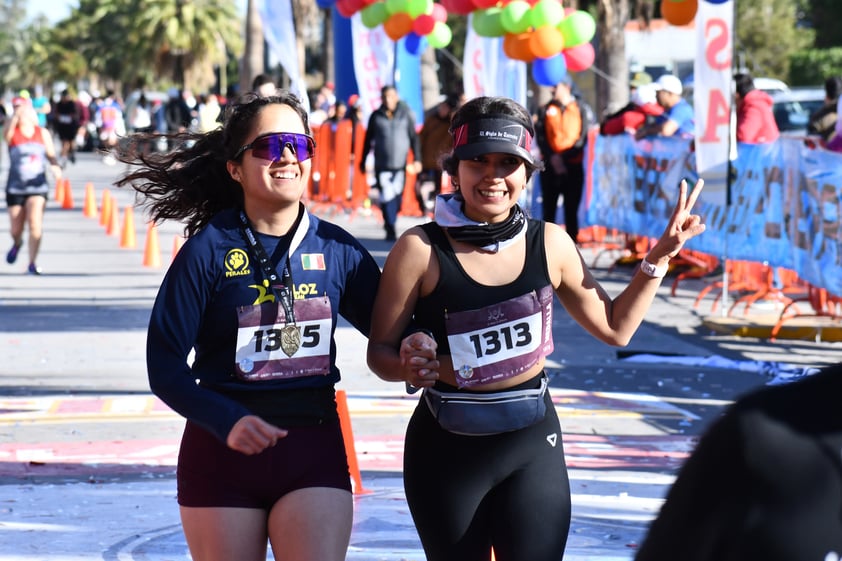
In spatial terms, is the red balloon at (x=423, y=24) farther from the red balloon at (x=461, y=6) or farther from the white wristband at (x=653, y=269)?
the white wristband at (x=653, y=269)

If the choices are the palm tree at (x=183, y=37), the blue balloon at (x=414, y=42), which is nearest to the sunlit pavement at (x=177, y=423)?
the blue balloon at (x=414, y=42)

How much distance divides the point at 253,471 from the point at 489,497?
0.63m

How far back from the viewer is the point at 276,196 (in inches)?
155

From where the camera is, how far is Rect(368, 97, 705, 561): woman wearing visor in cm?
390

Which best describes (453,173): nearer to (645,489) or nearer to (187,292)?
(187,292)

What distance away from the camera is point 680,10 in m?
14.6

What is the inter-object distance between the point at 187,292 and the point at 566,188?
14.3 meters

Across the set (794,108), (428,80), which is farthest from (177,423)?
(794,108)

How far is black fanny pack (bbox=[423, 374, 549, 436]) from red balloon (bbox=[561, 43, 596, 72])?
15.4 meters

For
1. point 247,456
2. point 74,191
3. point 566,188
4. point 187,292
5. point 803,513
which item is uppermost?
point 803,513

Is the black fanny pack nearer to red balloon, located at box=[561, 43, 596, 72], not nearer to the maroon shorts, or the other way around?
the maroon shorts

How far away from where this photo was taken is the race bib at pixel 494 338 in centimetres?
396

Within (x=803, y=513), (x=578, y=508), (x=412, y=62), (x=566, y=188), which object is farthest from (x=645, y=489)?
(x=412, y=62)

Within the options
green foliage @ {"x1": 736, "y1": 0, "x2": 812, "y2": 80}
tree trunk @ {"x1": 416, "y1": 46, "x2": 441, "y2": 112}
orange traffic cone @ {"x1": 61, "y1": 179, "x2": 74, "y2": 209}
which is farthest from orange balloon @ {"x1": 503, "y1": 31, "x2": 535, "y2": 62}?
green foliage @ {"x1": 736, "y1": 0, "x2": 812, "y2": 80}
